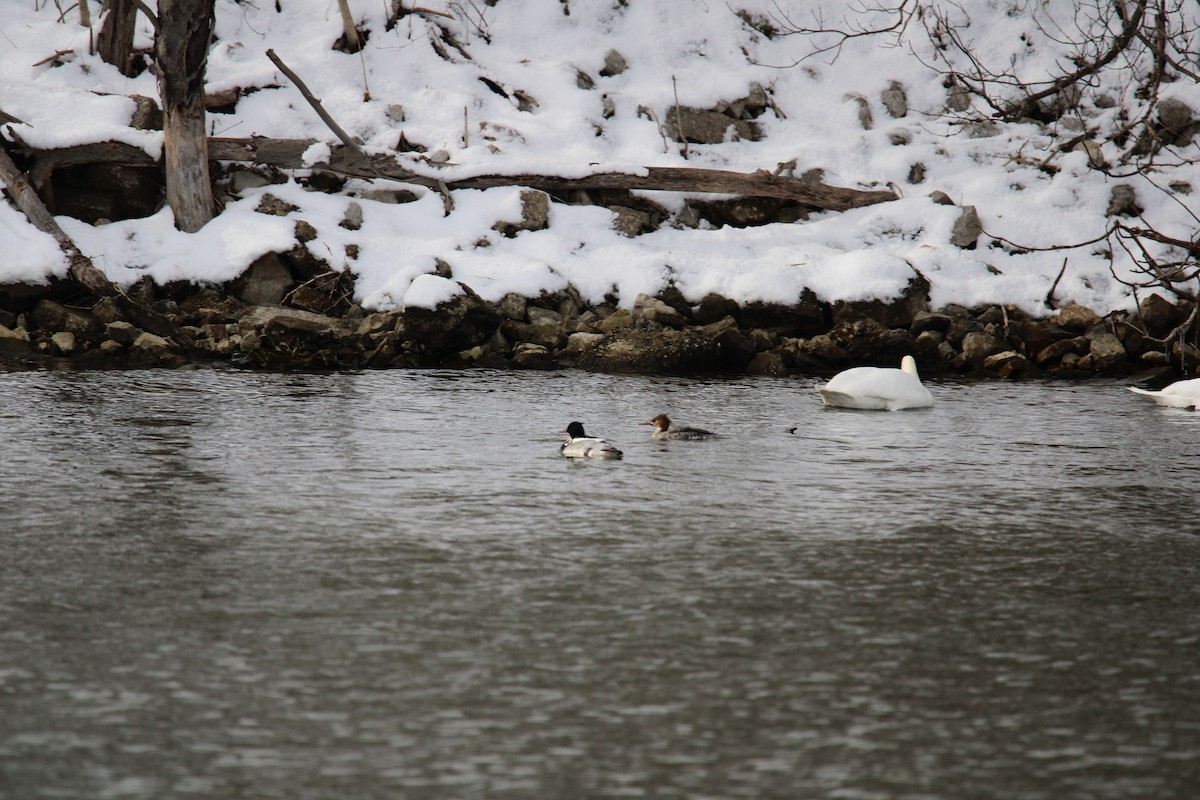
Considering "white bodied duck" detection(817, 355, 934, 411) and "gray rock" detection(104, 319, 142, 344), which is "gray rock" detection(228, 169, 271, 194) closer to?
"gray rock" detection(104, 319, 142, 344)

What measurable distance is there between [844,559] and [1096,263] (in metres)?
14.3

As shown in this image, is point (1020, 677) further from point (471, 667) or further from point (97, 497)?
point (97, 497)

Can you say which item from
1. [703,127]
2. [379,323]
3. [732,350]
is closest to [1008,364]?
[732,350]

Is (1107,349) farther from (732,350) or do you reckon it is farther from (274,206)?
(274,206)

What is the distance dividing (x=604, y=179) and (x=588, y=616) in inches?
631

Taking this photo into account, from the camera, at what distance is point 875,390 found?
536 inches

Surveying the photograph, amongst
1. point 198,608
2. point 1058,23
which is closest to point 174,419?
point 198,608

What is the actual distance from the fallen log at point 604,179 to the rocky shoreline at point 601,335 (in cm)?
304

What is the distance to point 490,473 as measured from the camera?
31.8ft

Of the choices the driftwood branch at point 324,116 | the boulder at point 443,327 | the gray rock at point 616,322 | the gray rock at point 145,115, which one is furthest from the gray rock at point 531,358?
the gray rock at point 145,115

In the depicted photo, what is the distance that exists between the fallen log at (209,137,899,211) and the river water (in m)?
10.4

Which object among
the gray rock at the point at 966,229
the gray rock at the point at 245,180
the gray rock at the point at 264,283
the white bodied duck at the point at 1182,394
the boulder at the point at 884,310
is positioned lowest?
the white bodied duck at the point at 1182,394

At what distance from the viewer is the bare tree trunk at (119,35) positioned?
74.9ft

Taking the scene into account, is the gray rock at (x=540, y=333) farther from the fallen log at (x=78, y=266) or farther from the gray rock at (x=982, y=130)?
the gray rock at (x=982, y=130)
